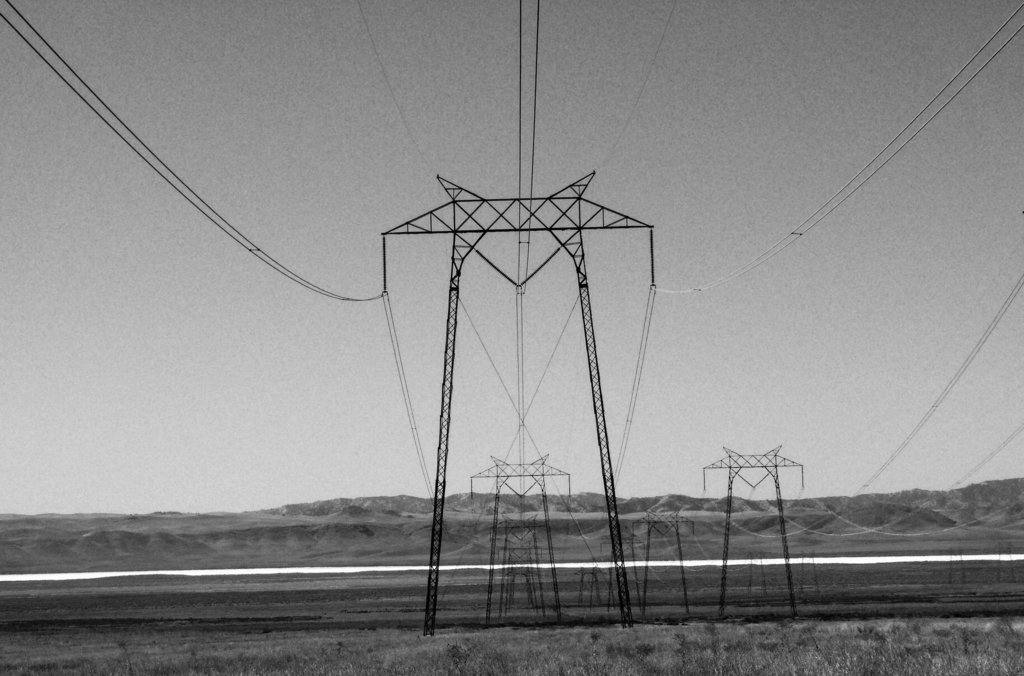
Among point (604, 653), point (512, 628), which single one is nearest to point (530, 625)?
point (512, 628)

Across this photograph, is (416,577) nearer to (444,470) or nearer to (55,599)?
(55,599)

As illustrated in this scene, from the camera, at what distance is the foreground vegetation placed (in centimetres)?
1803

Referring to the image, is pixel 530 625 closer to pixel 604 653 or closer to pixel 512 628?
pixel 512 628

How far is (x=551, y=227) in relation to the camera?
132 feet

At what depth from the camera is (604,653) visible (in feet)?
101

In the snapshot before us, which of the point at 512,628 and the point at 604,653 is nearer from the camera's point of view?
the point at 604,653

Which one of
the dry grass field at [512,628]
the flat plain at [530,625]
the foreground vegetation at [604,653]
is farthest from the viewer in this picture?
the flat plain at [530,625]

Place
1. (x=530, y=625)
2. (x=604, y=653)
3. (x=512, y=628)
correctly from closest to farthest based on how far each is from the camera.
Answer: (x=604, y=653) < (x=512, y=628) < (x=530, y=625)

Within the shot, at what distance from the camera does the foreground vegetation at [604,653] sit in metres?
18.0

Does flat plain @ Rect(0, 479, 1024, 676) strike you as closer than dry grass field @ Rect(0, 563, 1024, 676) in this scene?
No

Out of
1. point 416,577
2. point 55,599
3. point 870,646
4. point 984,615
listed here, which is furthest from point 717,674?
point 416,577

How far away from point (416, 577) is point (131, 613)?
7783 cm

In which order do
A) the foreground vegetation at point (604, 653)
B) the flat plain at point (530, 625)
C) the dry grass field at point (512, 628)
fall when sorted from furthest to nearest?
A: the flat plain at point (530, 625), the dry grass field at point (512, 628), the foreground vegetation at point (604, 653)

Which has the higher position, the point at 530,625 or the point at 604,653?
the point at 604,653
